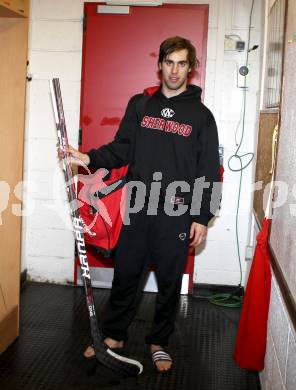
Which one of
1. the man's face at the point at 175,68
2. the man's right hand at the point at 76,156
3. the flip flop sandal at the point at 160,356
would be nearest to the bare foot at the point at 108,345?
the flip flop sandal at the point at 160,356

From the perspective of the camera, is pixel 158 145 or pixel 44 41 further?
pixel 44 41

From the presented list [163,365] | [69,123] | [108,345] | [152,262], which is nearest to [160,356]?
[163,365]

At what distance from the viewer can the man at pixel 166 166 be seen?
8.06 feet

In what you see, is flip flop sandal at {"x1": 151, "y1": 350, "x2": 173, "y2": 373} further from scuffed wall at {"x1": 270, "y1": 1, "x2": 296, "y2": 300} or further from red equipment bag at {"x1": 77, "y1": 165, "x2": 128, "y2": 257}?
scuffed wall at {"x1": 270, "y1": 1, "x2": 296, "y2": 300}

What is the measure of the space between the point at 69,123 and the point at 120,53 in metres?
0.61

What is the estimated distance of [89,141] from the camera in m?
3.55

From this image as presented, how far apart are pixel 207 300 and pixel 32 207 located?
1434mm

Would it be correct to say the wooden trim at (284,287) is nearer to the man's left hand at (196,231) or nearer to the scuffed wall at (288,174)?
the scuffed wall at (288,174)

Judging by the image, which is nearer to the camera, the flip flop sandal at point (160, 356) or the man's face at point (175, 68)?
Result: the man's face at point (175, 68)

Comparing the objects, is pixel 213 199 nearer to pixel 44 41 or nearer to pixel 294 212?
pixel 294 212

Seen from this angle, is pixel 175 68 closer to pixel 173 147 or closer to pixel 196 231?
pixel 173 147

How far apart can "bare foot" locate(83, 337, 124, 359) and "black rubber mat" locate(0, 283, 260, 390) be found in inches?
1.2

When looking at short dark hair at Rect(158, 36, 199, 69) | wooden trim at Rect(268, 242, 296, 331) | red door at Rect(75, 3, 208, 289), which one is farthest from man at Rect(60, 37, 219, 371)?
red door at Rect(75, 3, 208, 289)

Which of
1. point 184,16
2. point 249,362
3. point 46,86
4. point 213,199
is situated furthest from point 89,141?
point 249,362
